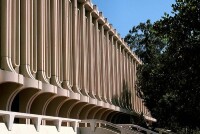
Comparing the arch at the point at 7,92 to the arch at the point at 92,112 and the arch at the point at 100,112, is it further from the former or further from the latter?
the arch at the point at 100,112

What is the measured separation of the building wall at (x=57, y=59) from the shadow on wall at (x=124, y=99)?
1.23ft

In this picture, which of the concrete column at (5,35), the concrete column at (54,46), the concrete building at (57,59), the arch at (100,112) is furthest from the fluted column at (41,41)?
the arch at (100,112)

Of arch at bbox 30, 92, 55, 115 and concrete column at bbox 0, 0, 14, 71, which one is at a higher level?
concrete column at bbox 0, 0, 14, 71

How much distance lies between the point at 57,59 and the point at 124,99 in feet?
97.6

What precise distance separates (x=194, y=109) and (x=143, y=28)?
38096 mm

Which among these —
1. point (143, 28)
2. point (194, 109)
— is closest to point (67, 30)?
point (194, 109)

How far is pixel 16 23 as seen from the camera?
82.8ft

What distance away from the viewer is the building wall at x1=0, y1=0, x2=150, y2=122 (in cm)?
2497

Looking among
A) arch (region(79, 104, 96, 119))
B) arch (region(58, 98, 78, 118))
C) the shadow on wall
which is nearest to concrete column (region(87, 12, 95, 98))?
arch (region(79, 104, 96, 119))

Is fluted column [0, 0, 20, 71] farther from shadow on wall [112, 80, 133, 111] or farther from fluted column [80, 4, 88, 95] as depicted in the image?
shadow on wall [112, 80, 133, 111]

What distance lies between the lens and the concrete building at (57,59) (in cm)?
2497

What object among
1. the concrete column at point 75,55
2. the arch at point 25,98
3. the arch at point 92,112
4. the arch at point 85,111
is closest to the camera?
the arch at point 25,98

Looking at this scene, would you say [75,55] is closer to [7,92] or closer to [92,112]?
[92,112]

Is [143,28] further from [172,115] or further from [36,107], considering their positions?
[36,107]
